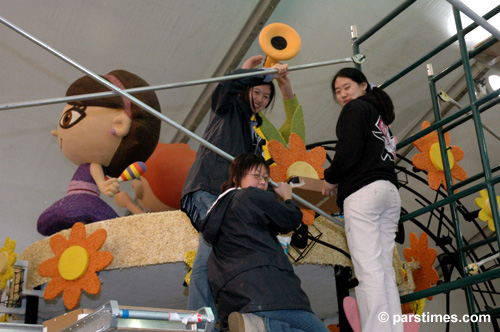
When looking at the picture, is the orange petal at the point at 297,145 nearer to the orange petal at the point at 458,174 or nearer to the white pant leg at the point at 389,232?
the white pant leg at the point at 389,232

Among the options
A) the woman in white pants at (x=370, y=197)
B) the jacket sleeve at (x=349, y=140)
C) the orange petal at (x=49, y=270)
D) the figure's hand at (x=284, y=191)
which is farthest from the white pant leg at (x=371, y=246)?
the orange petal at (x=49, y=270)

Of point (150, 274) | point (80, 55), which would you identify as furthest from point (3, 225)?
point (150, 274)

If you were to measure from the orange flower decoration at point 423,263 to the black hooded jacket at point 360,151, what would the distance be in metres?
0.86

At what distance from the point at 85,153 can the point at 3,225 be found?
54.2 inches

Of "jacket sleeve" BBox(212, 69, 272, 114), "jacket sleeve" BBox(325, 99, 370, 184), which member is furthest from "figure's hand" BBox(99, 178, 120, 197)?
"jacket sleeve" BBox(325, 99, 370, 184)

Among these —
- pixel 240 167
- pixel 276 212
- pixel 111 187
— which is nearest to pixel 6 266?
pixel 111 187

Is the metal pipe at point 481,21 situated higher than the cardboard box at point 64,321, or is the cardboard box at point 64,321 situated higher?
the metal pipe at point 481,21

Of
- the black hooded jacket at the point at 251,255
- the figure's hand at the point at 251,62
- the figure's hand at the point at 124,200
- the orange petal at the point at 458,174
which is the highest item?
the figure's hand at the point at 251,62

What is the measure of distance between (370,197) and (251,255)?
1.92 ft

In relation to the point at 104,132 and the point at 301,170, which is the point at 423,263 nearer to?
the point at 301,170

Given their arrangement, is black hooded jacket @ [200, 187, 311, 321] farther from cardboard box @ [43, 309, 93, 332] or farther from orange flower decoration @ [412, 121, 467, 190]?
orange flower decoration @ [412, 121, 467, 190]

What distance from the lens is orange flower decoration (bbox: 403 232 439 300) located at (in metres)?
2.84

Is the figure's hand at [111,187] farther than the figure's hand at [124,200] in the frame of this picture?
No

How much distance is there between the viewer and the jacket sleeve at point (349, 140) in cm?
214
